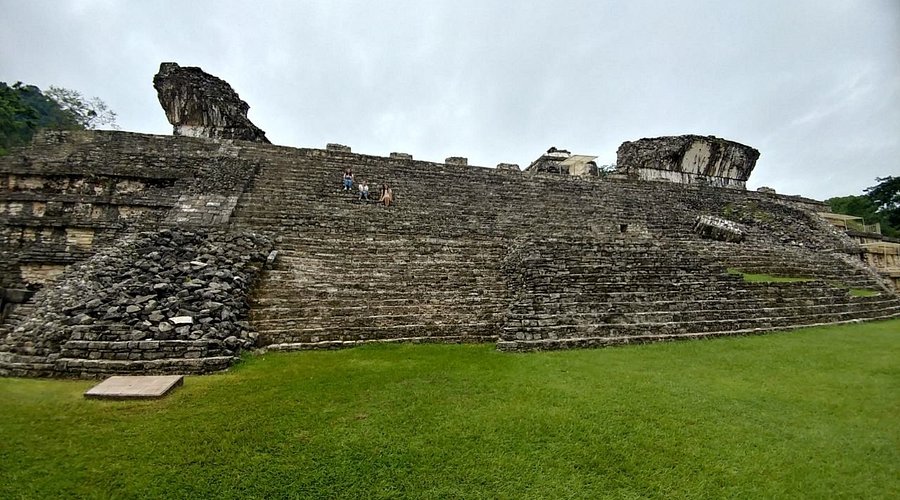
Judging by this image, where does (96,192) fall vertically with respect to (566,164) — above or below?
below

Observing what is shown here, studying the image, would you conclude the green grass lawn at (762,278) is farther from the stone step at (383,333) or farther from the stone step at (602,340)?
the stone step at (383,333)

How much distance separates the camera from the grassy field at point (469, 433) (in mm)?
2873

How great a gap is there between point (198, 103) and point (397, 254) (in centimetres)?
1158

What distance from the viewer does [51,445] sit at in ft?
10.9

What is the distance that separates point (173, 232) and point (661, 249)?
977cm

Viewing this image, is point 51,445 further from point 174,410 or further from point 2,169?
point 2,169

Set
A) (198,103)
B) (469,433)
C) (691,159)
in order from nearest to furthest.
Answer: (469,433) < (198,103) < (691,159)

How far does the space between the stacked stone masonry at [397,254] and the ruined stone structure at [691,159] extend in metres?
6.30

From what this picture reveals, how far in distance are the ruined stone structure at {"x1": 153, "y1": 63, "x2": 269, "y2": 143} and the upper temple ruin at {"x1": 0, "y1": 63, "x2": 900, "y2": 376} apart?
3596 mm

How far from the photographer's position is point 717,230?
12156mm

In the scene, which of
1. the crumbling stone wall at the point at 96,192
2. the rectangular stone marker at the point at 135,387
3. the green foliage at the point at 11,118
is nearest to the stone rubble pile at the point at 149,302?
the rectangular stone marker at the point at 135,387

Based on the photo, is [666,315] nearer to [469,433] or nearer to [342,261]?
[469,433]

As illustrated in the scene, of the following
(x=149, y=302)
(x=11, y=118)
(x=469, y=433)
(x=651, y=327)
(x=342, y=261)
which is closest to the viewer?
(x=469, y=433)

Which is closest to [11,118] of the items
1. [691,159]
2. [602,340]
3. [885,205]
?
[602,340]
